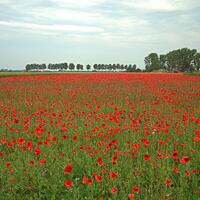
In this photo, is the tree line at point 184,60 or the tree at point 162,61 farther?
the tree at point 162,61

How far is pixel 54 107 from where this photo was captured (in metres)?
8.98

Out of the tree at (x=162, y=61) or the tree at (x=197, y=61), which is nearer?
the tree at (x=197, y=61)

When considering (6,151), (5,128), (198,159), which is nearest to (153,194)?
(198,159)

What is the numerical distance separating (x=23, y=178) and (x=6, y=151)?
4.69 feet

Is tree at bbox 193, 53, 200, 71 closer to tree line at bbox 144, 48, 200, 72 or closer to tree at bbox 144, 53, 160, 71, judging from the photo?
tree line at bbox 144, 48, 200, 72

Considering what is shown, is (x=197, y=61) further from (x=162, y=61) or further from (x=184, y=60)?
(x=162, y=61)

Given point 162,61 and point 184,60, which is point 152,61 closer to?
point 162,61

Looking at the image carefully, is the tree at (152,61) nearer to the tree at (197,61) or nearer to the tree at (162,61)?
the tree at (162,61)

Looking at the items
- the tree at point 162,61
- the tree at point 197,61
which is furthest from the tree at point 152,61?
the tree at point 197,61

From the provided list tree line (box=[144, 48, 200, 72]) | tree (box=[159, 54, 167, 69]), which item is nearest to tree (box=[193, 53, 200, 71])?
tree line (box=[144, 48, 200, 72])

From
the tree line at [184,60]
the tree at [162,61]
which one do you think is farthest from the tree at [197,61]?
the tree at [162,61]

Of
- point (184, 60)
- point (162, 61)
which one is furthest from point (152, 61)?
point (184, 60)

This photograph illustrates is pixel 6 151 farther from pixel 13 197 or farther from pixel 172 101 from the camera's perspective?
pixel 172 101

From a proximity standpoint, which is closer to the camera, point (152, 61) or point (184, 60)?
point (184, 60)
